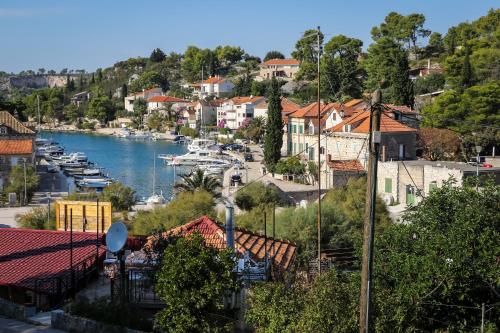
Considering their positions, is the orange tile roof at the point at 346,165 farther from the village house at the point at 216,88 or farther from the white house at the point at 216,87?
the white house at the point at 216,87

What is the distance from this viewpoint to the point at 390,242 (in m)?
14.4

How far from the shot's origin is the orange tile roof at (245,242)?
16.5 meters

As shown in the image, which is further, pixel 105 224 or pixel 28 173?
pixel 28 173

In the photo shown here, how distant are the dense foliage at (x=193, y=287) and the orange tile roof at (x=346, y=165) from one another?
26.6 meters

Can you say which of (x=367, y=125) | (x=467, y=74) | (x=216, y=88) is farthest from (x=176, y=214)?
(x=216, y=88)

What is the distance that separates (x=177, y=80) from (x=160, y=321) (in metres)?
131

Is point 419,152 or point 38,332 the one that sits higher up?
point 419,152

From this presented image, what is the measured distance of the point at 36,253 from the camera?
55.2 ft

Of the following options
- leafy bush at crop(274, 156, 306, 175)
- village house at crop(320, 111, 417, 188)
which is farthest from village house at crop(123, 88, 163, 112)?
village house at crop(320, 111, 417, 188)

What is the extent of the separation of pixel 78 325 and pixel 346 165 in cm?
2846

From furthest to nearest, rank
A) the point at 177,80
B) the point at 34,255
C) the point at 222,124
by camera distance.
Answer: the point at 177,80, the point at 222,124, the point at 34,255

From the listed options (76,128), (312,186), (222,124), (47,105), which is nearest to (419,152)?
(312,186)

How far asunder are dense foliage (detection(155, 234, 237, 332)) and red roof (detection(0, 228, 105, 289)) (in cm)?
470

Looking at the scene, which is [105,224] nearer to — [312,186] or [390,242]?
[390,242]
